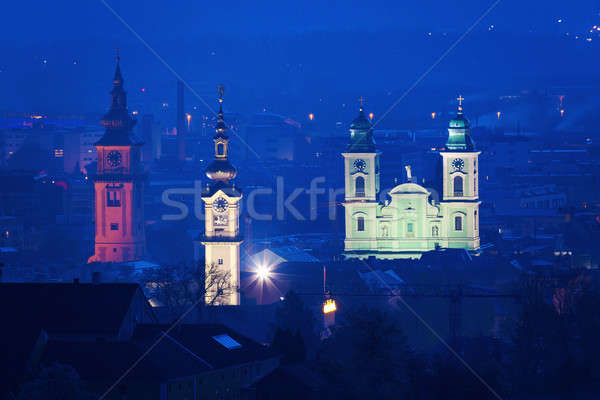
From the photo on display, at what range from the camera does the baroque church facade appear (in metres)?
112

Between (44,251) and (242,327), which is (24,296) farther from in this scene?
(44,251)

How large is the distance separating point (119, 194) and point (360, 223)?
28193 mm

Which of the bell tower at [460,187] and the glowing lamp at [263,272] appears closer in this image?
the glowing lamp at [263,272]

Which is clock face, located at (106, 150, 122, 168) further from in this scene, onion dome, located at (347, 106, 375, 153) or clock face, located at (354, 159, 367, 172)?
clock face, located at (354, 159, 367, 172)

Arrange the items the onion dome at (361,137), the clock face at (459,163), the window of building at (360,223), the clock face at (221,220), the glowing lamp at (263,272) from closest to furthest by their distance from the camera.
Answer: the clock face at (221,220) → the glowing lamp at (263,272) → the clock face at (459,163) → the window of building at (360,223) → the onion dome at (361,137)

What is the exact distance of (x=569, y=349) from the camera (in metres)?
69.6

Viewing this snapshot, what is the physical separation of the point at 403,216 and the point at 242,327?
1214 inches

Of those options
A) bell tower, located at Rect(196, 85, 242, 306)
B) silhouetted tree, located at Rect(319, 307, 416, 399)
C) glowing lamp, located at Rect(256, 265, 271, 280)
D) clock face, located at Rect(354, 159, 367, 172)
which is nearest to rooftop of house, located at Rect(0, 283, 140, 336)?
silhouetted tree, located at Rect(319, 307, 416, 399)

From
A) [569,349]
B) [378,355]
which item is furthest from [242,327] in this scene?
[378,355]

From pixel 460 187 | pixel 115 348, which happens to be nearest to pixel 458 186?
pixel 460 187

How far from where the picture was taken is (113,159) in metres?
137

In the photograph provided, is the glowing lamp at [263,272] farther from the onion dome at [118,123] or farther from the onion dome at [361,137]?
the onion dome at [118,123]

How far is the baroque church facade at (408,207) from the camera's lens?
368 ft

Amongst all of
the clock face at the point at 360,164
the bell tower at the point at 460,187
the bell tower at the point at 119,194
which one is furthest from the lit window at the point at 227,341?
the bell tower at the point at 119,194
